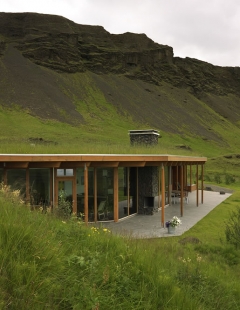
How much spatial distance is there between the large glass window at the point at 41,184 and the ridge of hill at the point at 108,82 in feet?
152

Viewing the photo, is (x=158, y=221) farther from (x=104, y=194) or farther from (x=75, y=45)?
(x=75, y=45)

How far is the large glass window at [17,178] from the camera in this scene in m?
11.6

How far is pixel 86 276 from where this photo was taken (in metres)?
3.58

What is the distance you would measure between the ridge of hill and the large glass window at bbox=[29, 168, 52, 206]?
152 ft

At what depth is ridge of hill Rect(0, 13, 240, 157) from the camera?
225 feet

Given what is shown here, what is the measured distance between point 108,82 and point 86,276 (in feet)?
280

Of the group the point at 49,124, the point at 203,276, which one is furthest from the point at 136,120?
the point at 203,276

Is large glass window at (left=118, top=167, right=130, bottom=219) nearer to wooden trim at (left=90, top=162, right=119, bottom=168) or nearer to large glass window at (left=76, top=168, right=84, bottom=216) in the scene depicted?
wooden trim at (left=90, top=162, right=119, bottom=168)

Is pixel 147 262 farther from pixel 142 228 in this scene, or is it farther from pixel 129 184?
pixel 129 184

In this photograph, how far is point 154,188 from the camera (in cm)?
1583

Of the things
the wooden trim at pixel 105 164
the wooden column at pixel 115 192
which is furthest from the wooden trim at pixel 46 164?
the wooden column at pixel 115 192

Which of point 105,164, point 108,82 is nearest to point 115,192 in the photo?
point 105,164

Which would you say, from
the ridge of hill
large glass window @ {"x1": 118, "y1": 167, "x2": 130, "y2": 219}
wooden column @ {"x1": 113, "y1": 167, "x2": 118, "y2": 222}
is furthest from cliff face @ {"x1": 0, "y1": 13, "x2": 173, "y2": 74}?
wooden column @ {"x1": 113, "y1": 167, "x2": 118, "y2": 222}

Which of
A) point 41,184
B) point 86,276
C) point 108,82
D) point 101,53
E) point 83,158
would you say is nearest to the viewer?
point 86,276
